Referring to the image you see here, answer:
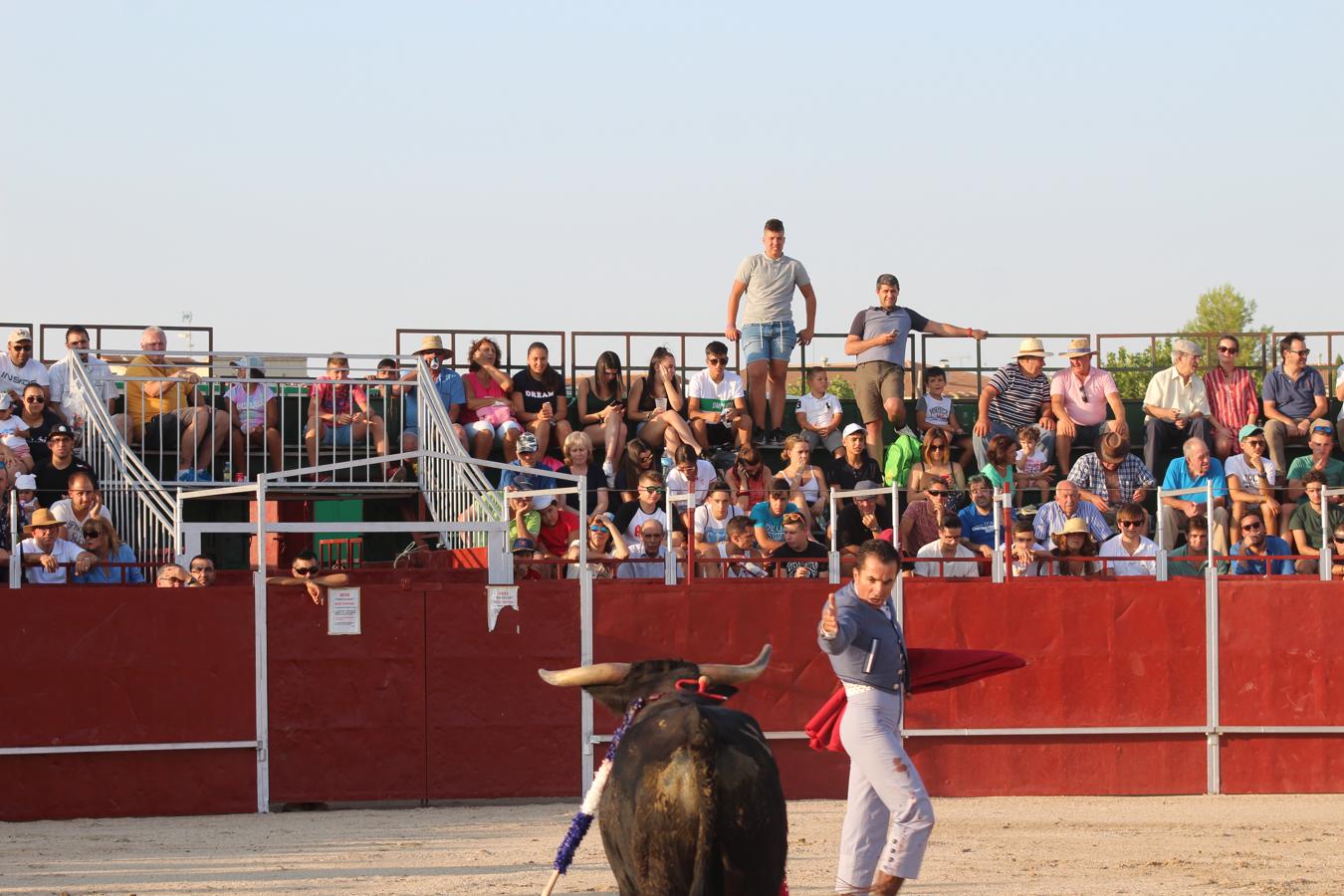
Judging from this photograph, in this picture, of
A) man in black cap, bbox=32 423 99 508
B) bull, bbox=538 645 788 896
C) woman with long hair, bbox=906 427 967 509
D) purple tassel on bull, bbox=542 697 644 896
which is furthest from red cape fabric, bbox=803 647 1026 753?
man in black cap, bbox=32 423 99 508

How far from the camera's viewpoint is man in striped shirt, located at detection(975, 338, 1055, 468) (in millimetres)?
16484

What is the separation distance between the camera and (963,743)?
1372 cm

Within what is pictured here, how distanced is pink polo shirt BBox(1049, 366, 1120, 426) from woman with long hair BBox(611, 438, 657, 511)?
3710 mm

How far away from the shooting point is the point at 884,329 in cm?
1683

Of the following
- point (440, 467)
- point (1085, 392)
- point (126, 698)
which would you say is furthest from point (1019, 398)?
point (126, 698)

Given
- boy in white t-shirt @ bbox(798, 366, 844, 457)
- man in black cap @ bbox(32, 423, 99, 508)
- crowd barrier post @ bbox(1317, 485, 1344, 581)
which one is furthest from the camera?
boy in white t-shirt @ bbox(798, 366, 844, 457)

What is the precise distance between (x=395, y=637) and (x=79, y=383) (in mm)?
3476

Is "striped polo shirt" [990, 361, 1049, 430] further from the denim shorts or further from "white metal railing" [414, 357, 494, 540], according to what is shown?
"white metal railing" [414, 357, 494, 540]

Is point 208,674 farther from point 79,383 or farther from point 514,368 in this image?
point 514,368

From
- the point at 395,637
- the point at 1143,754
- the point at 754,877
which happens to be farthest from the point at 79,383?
the point at 754,877

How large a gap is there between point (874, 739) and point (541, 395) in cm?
875

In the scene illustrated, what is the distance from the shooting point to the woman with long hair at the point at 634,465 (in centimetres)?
1492

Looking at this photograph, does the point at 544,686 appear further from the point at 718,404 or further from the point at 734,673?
the point at 734,673

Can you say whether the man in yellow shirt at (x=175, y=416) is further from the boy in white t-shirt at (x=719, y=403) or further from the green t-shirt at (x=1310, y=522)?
the green t-shirt at (x=1310, y=522)
